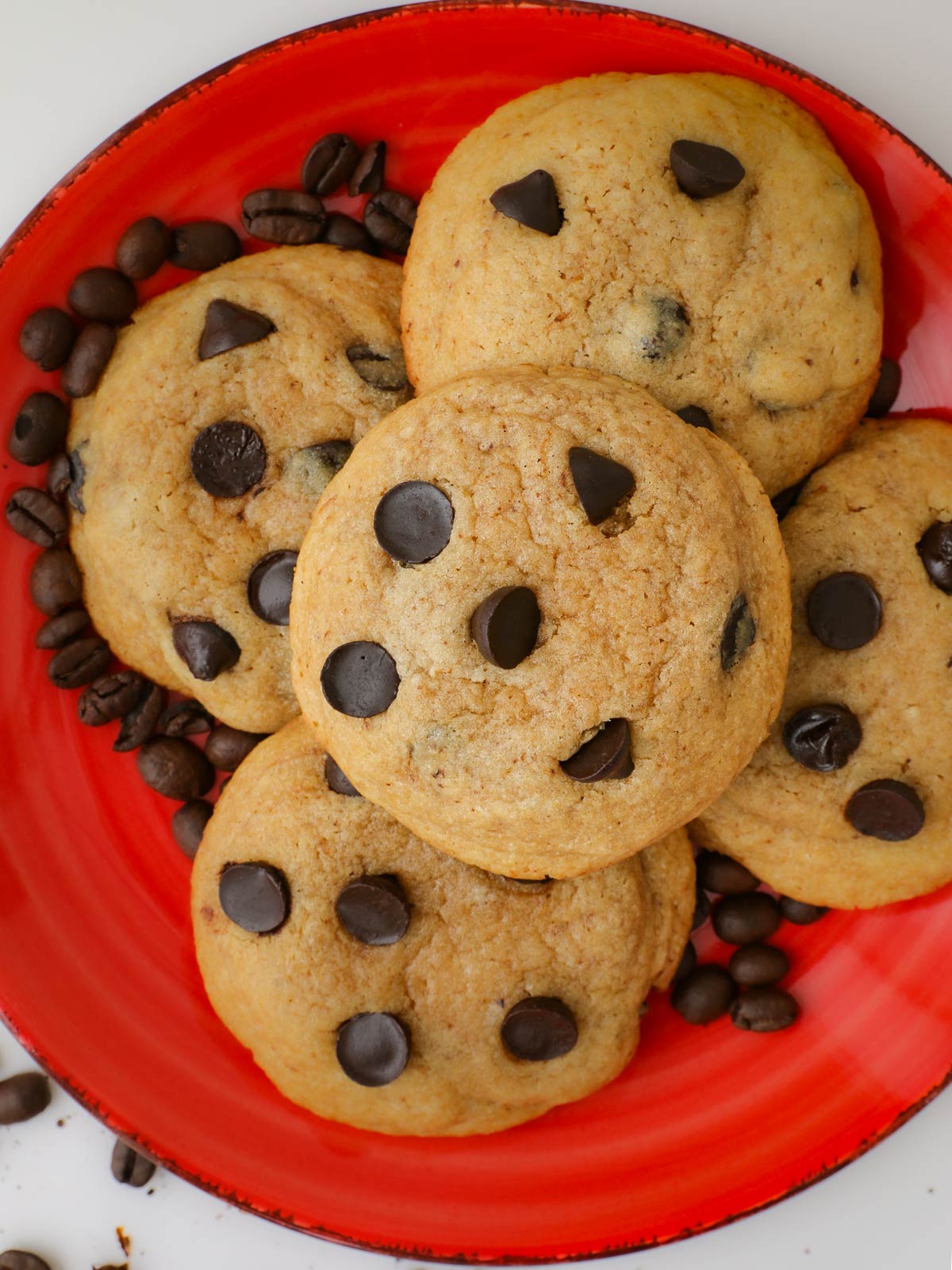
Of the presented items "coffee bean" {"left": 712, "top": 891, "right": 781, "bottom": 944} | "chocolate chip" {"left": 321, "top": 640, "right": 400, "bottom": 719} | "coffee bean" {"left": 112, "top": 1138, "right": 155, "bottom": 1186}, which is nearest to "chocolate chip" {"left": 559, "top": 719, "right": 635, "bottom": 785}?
"chocolate chip" {"left": 321, "top": 640, "right": 400, "bottom": 719}

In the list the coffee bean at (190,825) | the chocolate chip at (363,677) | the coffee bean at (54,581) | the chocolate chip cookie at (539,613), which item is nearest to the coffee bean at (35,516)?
the coffee bean at (54,581)

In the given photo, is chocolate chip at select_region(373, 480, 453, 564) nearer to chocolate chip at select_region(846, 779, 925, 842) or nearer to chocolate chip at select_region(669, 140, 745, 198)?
chocolate chip at select_region(669, 140, 745, 198)

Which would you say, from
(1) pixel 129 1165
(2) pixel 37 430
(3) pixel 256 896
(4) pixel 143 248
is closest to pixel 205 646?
(3) pixel 256 896

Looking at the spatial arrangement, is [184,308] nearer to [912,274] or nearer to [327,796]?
[327,796]

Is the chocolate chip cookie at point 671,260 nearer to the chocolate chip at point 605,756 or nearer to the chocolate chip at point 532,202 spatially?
the chocolate chip at point 532,202

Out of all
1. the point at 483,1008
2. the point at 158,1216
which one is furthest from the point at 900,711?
the point at 158,1216
